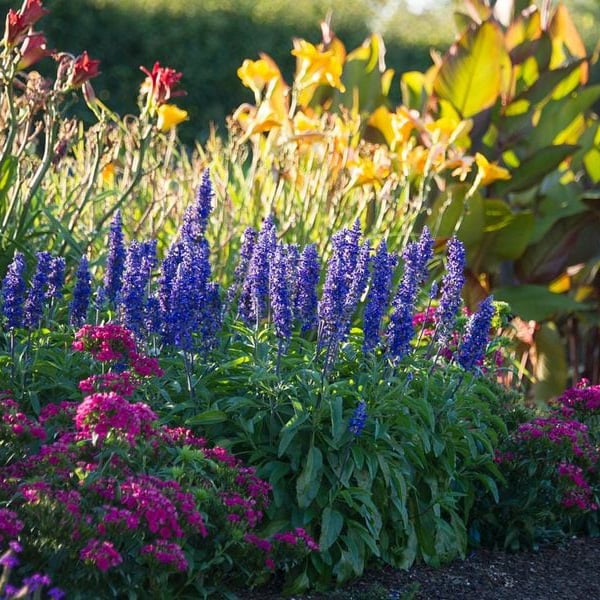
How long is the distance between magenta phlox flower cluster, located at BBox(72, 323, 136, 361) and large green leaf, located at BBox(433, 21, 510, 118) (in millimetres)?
4087

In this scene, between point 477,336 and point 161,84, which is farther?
point 161,84

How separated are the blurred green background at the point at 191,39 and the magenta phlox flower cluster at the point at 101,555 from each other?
9687mm

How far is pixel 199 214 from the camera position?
4.17 metres

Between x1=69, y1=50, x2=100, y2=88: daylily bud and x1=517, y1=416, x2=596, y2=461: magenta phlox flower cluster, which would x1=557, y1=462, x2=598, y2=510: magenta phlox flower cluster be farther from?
x1=69, y1=50, x2=100, y2=88: daylily bud

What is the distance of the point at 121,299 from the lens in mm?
3875

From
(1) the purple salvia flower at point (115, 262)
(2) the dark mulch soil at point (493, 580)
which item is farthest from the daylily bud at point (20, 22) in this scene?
(2) the dark mulch soil at point (493, 580)

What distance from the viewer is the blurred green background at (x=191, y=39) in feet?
40.4

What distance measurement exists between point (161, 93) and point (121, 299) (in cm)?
123

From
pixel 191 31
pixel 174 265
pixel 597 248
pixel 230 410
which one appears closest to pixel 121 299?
pixel 174 265

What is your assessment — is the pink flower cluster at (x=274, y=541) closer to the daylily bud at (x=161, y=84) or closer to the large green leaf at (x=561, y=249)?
the daylily bud at (x=161, y=84)

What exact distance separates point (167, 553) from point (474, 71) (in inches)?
187

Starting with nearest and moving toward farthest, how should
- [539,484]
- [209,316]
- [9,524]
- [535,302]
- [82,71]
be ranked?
[9,524]
[209,316]
[539,484]
[82,71]
[535,302]

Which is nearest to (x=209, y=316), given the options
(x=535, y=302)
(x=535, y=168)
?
(x=535, y=302)

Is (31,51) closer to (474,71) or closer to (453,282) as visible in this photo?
(453,282)
